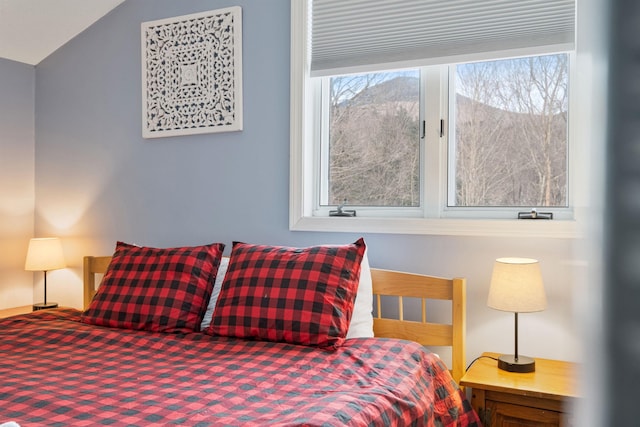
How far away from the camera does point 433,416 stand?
175 centimetres

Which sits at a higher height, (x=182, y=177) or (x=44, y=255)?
(x=182, y=177)

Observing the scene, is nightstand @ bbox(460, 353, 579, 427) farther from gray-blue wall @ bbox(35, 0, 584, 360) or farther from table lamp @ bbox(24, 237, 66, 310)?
table lamp @ bbox(24, 237, 66, 310)

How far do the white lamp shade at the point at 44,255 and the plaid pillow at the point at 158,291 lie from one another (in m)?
0.85

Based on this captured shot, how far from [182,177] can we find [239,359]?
4.72 ft

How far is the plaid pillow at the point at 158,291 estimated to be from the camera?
89.1 inches

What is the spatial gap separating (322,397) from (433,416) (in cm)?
47

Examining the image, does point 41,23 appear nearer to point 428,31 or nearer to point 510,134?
point 428,31

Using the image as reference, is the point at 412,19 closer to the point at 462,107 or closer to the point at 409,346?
the point at 462,107

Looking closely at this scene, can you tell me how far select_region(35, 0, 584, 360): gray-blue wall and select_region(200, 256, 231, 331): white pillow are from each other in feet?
1.17

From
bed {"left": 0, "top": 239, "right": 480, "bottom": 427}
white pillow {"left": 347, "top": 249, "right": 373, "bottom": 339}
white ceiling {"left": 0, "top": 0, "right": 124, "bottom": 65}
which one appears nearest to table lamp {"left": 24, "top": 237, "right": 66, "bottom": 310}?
bed {"left": 0, "top": 239, "right": 480, "bottom": 427}

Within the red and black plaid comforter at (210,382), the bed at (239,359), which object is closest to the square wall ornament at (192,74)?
the bed at (239,359)

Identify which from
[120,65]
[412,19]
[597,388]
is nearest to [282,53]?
[412,19]

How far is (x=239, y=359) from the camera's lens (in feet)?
6.15

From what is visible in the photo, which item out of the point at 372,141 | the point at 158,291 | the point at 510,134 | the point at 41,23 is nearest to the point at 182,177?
the point at 158,291
